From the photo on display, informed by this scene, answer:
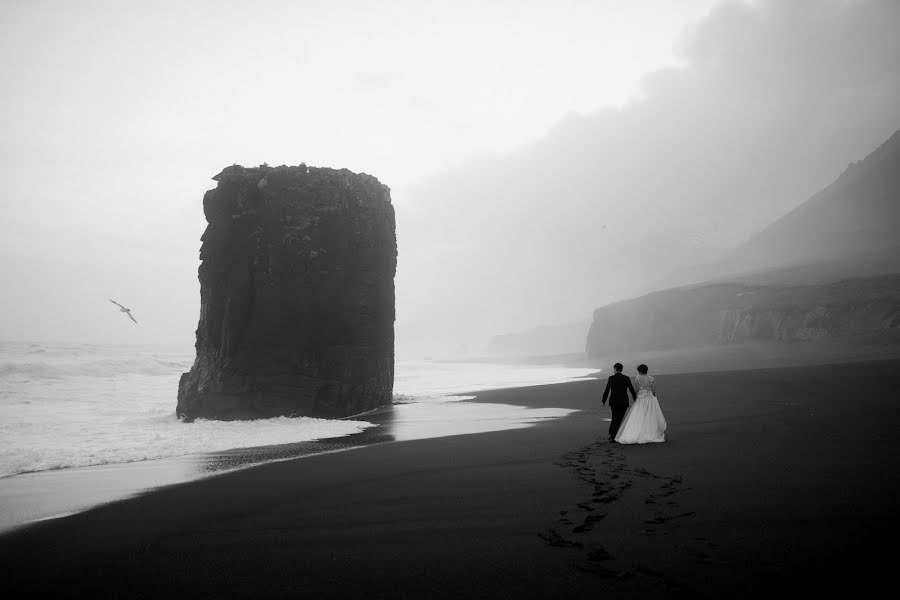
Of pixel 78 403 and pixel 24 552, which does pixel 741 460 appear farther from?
pixel 78 403

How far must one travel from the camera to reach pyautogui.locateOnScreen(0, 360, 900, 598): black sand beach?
15.9 feet

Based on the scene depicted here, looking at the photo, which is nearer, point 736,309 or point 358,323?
point 358,323

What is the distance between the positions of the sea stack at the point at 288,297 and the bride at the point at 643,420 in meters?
14.1

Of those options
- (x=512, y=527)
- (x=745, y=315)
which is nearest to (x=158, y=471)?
(x=512, y=527)

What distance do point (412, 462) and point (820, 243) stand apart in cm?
11448

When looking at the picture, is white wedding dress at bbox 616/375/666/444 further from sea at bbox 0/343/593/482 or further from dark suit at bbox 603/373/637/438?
sea at bbox 0/343/593/482

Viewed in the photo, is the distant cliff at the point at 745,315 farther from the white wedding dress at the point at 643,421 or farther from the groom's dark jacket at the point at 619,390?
the white wedding dress at the point at 643,421

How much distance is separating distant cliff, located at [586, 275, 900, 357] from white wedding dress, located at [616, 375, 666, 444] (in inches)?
1743

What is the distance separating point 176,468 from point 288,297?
12117mm

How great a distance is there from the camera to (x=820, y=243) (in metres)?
99.9

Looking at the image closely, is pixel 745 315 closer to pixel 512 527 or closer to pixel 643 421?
pixel 643 421

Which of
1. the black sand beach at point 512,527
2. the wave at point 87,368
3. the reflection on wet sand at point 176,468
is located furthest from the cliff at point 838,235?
the wave at point 87,368

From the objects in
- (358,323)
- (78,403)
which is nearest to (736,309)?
(358,323)

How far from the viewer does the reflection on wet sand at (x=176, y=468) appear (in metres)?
8.98
